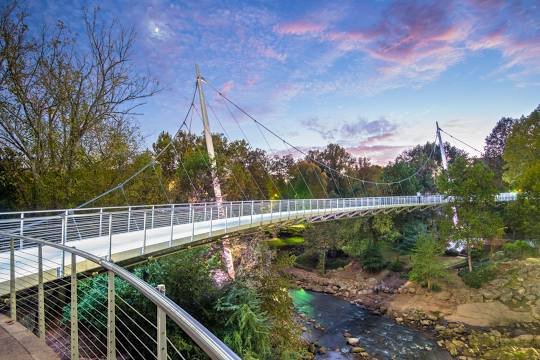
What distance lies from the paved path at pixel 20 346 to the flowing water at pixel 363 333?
12.6 meters

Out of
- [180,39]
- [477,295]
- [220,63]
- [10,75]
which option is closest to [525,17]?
[477,295]

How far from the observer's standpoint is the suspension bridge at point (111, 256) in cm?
212

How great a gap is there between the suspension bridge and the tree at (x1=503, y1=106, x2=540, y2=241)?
25.4 feet

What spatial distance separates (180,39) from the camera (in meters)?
17.4

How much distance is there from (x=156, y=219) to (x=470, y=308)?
1681 centimetres

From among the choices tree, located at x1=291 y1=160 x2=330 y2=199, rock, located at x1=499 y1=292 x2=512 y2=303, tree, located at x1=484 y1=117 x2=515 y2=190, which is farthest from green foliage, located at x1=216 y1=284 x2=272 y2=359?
tree, located at x1=484 y1=117 x2=515 y2=190

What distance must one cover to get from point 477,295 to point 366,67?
17.0 m

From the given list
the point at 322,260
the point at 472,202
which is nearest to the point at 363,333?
the point at 322,260

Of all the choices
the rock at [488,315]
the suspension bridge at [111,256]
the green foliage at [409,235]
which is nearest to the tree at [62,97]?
the suspension bridge at [111,256]

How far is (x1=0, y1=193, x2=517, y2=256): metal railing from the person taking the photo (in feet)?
25.5

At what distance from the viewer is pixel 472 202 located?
75.4ft

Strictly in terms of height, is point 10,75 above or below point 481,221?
above

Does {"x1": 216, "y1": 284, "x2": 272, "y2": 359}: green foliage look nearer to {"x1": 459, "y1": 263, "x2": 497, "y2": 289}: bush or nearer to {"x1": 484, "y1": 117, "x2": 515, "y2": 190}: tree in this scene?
{"x1": 459, "y1": 263, "x2": 497, "y2": 289}: bush

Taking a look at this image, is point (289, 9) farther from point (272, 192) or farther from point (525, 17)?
point (272, 192)
